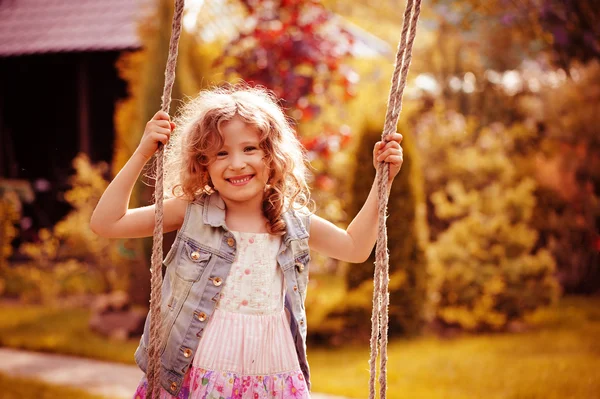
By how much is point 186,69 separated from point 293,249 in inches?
149

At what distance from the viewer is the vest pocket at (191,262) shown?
203 cm

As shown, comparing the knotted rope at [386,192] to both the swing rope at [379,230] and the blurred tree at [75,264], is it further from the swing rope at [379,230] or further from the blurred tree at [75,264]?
the blurred tree at [75,264]

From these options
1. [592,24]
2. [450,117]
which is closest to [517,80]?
[450,117]

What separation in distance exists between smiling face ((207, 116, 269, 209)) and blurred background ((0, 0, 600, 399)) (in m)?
2.32

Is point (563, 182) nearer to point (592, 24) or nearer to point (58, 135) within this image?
point (592, 24)

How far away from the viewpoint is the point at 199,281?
2.02 m

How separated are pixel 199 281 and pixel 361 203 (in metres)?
3.65

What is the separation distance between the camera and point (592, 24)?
357 centimetres

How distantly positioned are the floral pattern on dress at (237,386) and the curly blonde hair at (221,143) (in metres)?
0.45

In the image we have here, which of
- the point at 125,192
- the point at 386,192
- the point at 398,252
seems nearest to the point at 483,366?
the point at 398,252

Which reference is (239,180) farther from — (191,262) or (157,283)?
(157,283)

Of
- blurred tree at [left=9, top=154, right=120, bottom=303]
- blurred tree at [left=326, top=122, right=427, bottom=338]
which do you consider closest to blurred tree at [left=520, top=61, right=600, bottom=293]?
blurred tree at [left=326, top=122, right=427, bottom=338]

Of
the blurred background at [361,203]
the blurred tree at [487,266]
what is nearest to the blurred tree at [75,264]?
the blurred background at [361,203]

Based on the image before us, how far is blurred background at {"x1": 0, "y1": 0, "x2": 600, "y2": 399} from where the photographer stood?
4875mm
